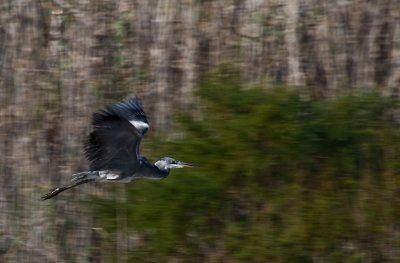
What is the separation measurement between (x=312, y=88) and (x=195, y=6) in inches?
46.3

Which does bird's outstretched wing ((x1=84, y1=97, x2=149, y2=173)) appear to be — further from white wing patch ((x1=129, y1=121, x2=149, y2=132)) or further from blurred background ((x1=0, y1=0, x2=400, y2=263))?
blurred background ((x1=0, y1=0, x2=400, y2=263))

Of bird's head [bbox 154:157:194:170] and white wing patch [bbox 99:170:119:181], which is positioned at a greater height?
bird's head [bbox 154:157:194:170]

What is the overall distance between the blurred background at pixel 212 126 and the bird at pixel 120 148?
424 millimetres

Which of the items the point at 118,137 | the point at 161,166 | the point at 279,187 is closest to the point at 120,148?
the point at 118,137

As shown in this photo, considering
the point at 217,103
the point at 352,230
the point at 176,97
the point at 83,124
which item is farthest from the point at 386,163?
the point at 83,124

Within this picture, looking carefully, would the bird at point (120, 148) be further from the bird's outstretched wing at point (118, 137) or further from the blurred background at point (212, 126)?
the blurred background at point (212, 126)

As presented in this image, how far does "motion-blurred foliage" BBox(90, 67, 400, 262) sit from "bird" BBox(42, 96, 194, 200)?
0.34 meters

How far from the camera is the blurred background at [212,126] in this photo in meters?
8.33

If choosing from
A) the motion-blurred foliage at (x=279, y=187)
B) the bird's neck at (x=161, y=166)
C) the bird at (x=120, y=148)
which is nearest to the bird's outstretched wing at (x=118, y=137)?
the bird at (x=120, y=148)

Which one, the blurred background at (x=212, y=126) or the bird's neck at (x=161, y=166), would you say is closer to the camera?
the bird's neck at (x=161, y=166)

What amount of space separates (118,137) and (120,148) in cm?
19

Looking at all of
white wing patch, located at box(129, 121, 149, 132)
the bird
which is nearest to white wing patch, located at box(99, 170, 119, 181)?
the bird

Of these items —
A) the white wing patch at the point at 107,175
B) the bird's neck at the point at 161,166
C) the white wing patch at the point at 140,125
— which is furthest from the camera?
the bird's neck at the point at 161,166

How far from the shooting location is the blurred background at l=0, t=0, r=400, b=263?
27.3 feet
